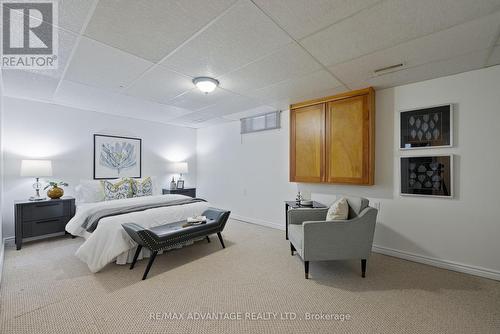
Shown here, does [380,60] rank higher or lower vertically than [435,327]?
higher

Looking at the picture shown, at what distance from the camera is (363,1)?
5.00 ft

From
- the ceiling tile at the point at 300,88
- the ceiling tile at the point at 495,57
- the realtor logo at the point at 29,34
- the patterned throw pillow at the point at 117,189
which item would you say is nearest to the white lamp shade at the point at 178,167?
the patterned throw pillow at the point at 117,189

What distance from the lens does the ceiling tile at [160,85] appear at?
2.70 meters

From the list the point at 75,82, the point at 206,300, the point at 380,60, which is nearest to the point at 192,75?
the point at 75,82

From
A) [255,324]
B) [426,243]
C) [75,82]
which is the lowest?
[255,324]

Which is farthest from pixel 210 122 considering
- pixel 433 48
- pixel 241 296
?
pixel 433 48

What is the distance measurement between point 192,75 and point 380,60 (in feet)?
7.32

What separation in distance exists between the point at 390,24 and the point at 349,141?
179cm

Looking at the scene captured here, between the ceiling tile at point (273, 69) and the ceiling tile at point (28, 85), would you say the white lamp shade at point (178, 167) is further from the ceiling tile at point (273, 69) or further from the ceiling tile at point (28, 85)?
the ceiling tile at point (273, 69)

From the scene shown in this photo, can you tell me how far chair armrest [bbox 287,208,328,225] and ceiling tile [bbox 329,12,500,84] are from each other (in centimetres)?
188

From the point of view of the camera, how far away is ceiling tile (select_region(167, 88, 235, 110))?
3384 mm

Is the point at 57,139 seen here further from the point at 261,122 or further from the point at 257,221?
the point at 257,221

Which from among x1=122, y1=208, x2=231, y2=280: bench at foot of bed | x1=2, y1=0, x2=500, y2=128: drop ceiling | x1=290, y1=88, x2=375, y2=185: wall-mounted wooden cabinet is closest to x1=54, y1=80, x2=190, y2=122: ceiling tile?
x1=2, y1=0, x2=500, y2=128: drop ceiling

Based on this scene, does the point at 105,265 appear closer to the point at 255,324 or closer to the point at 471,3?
the point at 255,324
